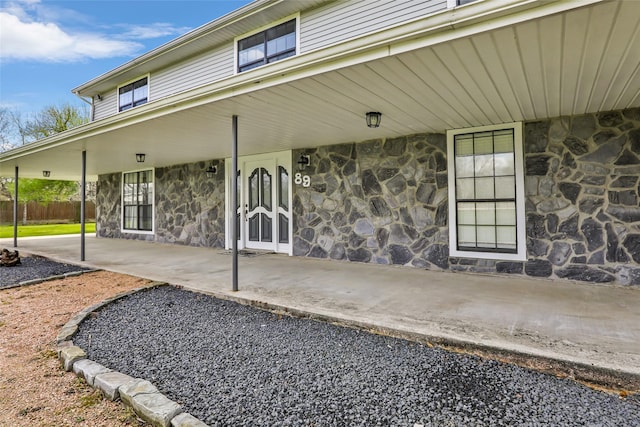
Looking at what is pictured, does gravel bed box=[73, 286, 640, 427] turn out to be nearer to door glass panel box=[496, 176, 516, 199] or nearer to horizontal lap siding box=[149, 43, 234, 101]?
door glass panel box=[496, 176, 516, 199]

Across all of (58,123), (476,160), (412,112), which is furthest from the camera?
(58,123)

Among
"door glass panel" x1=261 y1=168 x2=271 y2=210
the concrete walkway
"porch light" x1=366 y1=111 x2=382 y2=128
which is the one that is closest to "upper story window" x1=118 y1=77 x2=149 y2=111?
"door glass panel" x1=261 y1=168 x2=271 y2=210

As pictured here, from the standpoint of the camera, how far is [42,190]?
18.9 metres

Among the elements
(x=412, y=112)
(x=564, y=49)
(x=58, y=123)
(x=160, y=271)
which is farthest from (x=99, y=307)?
(x=58, y=123)

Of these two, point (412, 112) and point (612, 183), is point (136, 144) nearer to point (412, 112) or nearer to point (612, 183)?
point (412, 112)

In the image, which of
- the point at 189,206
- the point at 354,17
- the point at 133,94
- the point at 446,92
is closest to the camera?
the point at 446,92

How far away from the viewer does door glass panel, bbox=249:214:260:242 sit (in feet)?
25.8

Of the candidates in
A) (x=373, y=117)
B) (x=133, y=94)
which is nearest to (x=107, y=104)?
(x=133, y=94)

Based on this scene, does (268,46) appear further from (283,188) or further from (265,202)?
(265,202)

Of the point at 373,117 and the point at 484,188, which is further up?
the point at 373,117

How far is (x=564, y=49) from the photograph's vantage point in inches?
103

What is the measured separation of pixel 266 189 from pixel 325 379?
5799 mm

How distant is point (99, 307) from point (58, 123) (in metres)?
21.9

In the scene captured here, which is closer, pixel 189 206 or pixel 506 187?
pixel 506 187
